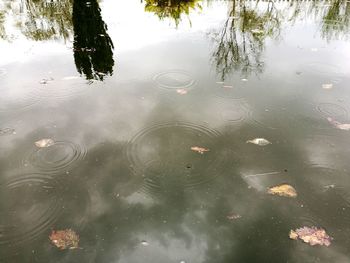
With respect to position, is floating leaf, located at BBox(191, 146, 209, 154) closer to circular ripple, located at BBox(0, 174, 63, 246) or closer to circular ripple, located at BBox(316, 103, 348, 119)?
circular ripple, located at BBox(0, 174, 63, 246)

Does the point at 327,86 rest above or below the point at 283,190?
above

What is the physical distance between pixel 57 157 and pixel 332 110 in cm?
372

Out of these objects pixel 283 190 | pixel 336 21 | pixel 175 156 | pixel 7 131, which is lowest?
pixel 283 190

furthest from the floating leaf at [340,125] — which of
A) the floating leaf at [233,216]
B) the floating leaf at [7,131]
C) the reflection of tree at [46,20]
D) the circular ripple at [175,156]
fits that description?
the reflection of tree at [46,20]

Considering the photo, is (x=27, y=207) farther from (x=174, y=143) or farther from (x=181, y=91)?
(x=181, y=91)

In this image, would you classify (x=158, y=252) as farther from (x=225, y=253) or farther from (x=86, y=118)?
(x=86, y=118)

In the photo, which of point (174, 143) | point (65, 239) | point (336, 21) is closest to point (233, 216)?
point (174, 143)

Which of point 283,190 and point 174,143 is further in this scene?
point 174,143

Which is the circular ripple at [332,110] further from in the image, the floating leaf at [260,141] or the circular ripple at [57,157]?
the circular ripple at [57,157]

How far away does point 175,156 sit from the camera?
11.2ft

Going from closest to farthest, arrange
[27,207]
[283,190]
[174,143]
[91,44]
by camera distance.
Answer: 1. [27,207]
2. [283,190]
3. [174,143]
4. [91,44]

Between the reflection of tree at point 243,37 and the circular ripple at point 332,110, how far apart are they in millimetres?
1371

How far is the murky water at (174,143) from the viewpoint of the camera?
8.59 ft

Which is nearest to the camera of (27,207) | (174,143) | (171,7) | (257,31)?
(27,207)
